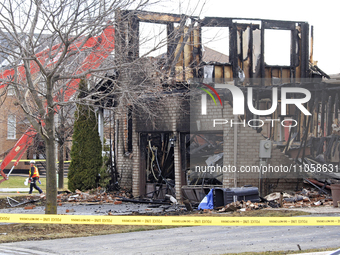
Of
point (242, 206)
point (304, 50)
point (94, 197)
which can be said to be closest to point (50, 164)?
point (242, 206)

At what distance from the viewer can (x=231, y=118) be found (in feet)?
43.7

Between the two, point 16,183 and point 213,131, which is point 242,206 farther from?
point 16,183

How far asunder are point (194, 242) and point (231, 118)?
21.8 feet

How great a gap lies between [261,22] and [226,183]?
6016 mm

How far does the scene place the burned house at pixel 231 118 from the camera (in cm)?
1308

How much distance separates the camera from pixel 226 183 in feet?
43.0

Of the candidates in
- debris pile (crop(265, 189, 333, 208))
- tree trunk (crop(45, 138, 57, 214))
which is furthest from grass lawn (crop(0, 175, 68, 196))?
debris pile (crop(265, 189, 333, 208))

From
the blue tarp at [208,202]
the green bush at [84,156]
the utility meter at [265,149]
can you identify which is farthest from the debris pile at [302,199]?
the green bush at [84,156]

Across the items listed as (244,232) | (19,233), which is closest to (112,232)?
(19,233)

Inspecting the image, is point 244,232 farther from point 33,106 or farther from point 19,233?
point 33,106

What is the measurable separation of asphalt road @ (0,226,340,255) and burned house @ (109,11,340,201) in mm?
4941

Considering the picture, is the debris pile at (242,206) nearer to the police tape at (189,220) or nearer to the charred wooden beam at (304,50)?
the police tape at (189,220)

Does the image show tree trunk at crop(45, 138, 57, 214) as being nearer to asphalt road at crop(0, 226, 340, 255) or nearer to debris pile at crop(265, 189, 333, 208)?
asphalt road at crop(0, 226, 340, 255)

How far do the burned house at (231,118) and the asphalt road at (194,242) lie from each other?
16.2 feet
